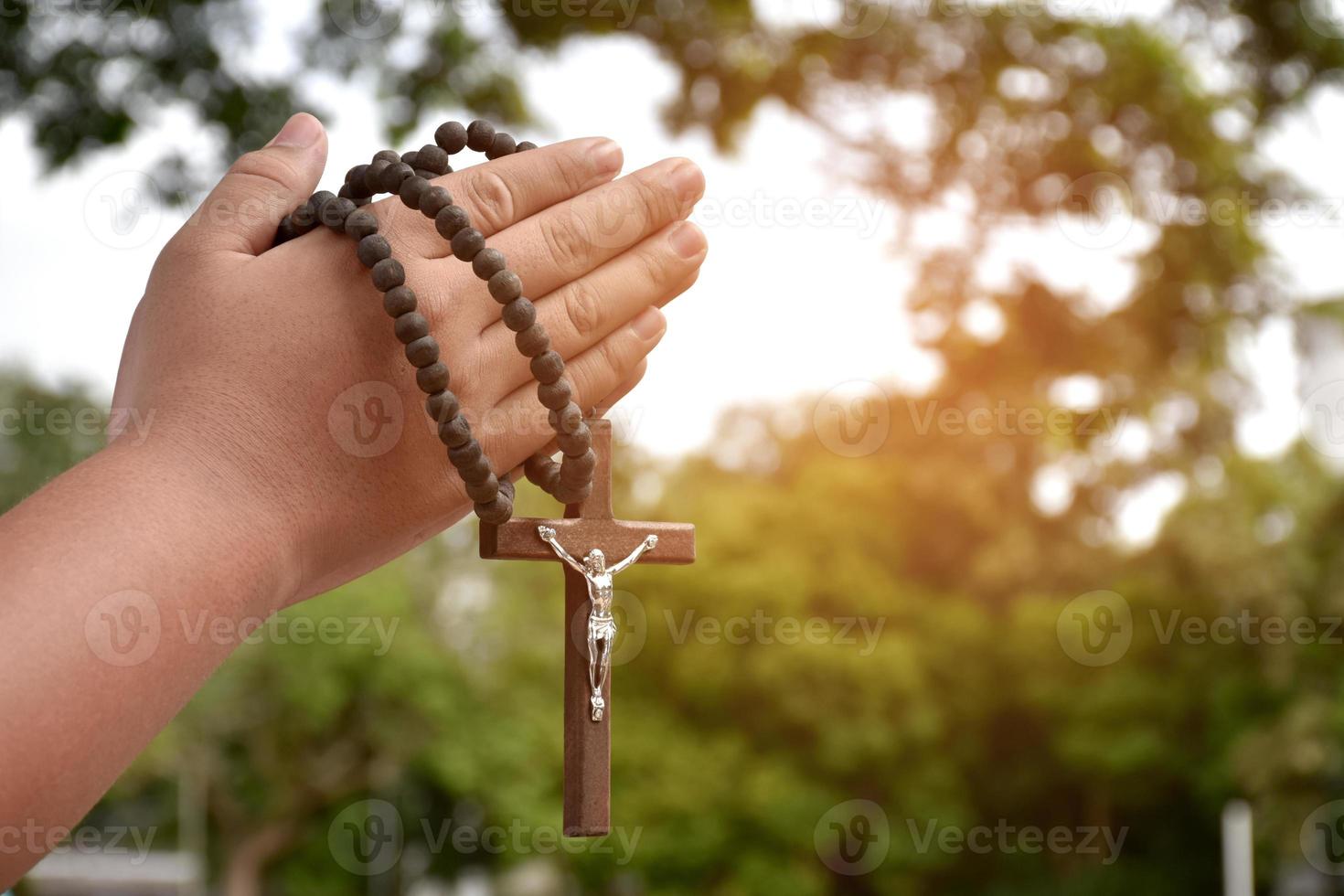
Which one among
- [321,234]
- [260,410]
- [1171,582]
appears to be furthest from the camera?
[1171,582]

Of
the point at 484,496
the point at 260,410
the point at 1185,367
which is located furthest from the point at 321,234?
the point at 1185,367

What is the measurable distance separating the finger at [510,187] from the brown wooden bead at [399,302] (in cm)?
15

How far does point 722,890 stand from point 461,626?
22.8 feet

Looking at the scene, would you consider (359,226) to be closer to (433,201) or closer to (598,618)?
(433,201)

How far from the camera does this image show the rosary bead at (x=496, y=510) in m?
1.46

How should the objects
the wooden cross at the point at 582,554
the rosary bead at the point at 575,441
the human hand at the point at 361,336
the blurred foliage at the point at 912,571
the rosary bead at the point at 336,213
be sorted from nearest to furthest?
the human hand at the point at 361,336
the rosary bead at the point at 336,213
the rosary bead at the point at 575,441
the wooden cross at the point at 582,554
the blurred foliage at the point at 912,571

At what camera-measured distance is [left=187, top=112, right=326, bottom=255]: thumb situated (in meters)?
1.43

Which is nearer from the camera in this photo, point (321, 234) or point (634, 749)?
point (321, 234)

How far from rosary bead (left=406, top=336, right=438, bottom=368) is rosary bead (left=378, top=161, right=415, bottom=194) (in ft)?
0.82

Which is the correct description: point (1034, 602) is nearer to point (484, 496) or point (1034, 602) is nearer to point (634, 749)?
point (634, 749)

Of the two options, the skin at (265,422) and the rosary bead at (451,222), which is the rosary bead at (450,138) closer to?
the skin at (265,422)

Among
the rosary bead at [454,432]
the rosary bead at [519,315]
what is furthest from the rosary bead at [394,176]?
the rosary bead at [454,432]

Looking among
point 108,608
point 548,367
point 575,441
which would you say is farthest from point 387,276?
point 108,608

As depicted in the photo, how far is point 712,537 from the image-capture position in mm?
20000
